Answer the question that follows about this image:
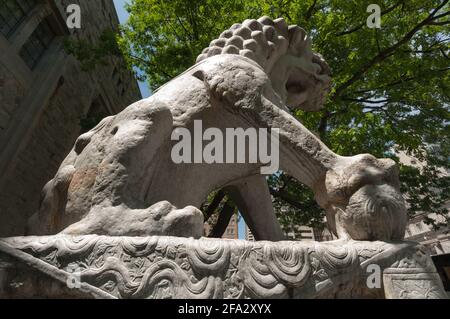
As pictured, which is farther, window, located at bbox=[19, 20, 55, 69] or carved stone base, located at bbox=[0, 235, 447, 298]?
window, located at bbox=[19, 20, 55, 69]

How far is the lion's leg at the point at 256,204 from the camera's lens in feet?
7.25

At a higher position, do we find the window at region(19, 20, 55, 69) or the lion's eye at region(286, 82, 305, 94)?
the window at region(19, 20, 55, 69)

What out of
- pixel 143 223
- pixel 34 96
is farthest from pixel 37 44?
pixel 143 223

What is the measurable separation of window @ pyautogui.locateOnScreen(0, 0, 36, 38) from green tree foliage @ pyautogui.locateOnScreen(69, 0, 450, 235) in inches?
109

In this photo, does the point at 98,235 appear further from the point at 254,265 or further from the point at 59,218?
the point at 254,265

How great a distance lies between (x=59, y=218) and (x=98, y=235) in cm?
53

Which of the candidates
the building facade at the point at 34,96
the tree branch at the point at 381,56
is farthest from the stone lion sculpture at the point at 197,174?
the building facade at the point at 34,96

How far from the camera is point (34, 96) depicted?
26.3ft
